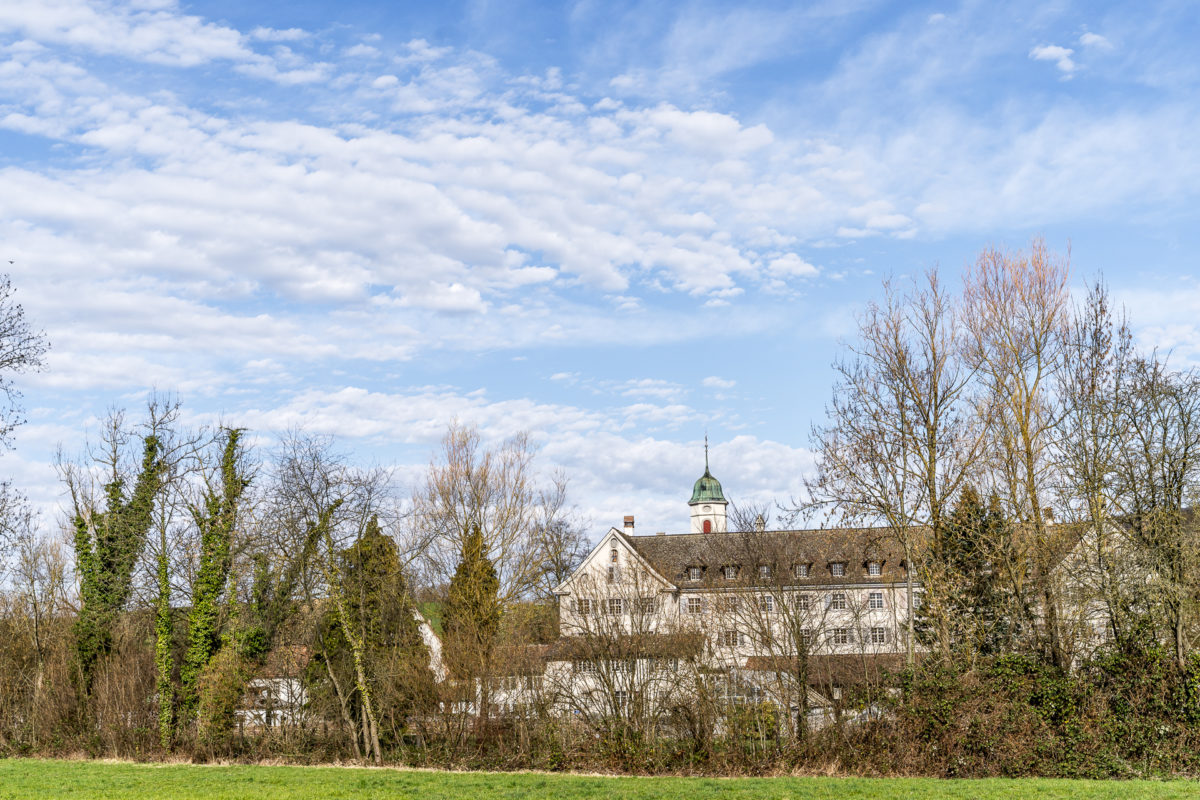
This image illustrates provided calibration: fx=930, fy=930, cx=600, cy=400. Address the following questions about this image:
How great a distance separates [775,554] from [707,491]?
61011mm

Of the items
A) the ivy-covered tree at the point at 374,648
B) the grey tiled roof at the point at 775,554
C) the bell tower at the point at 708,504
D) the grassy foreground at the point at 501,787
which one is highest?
the bell tower at the point at 708,504

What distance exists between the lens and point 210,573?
3062 centimetres

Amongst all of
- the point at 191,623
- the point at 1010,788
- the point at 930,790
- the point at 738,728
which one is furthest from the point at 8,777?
the point at 1010,788

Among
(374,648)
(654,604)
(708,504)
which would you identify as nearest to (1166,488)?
(654,604)

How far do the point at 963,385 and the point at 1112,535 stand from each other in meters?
5.67

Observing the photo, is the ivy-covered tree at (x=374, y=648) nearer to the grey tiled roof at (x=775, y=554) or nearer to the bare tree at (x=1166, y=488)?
the grey tiled roof at (x=775, y=554)

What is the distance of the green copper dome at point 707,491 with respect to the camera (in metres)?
90.0

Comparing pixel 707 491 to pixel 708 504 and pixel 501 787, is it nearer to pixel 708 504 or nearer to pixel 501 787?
pixel 708 504

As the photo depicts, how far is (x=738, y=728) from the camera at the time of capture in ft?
77.3

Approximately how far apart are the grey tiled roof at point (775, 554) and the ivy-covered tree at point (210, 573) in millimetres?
14726

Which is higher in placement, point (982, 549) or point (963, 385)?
point (963, 385)

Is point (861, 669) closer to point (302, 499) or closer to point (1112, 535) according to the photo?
point (1112, 535)

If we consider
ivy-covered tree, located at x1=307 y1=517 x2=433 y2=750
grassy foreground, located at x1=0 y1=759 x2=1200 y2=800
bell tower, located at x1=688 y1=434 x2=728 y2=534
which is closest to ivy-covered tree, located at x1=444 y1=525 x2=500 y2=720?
ivy-covered tree, located at x1=307 y1=517 x2=433 y2=750

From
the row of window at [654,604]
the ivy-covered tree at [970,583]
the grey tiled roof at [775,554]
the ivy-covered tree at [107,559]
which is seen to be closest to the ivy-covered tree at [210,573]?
the ivy-covered tree at [107,559]
